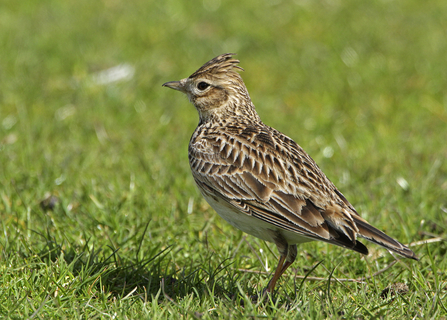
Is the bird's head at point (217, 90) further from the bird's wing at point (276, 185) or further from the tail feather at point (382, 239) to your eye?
the tail feather at point (382, 239)

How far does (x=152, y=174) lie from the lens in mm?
7688

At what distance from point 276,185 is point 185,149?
3.90 meters

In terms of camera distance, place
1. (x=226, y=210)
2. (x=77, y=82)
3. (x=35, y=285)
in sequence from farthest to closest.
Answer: (x=77, y=82) → (x=226, y=210) → (x=35, y=285)

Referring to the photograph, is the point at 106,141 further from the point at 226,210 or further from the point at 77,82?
the point at 226,210

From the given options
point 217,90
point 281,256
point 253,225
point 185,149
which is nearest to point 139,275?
point 253,225

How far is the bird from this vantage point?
4570mm

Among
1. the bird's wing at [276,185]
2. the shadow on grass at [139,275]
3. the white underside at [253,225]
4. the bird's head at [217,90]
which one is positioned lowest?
the shadow on grass at [139,275]

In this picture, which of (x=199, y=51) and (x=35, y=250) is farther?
(x=199, y=51)

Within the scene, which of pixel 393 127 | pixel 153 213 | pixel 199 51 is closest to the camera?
pixel 153 213

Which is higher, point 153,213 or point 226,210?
point 226,210

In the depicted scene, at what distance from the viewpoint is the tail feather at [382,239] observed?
4.34 meters

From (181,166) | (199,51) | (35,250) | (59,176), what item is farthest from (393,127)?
(35,250)

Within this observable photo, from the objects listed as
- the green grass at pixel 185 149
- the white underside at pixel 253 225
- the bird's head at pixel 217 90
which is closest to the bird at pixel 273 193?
the white underside at pixel 253 225

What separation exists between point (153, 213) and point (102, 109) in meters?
3.85
